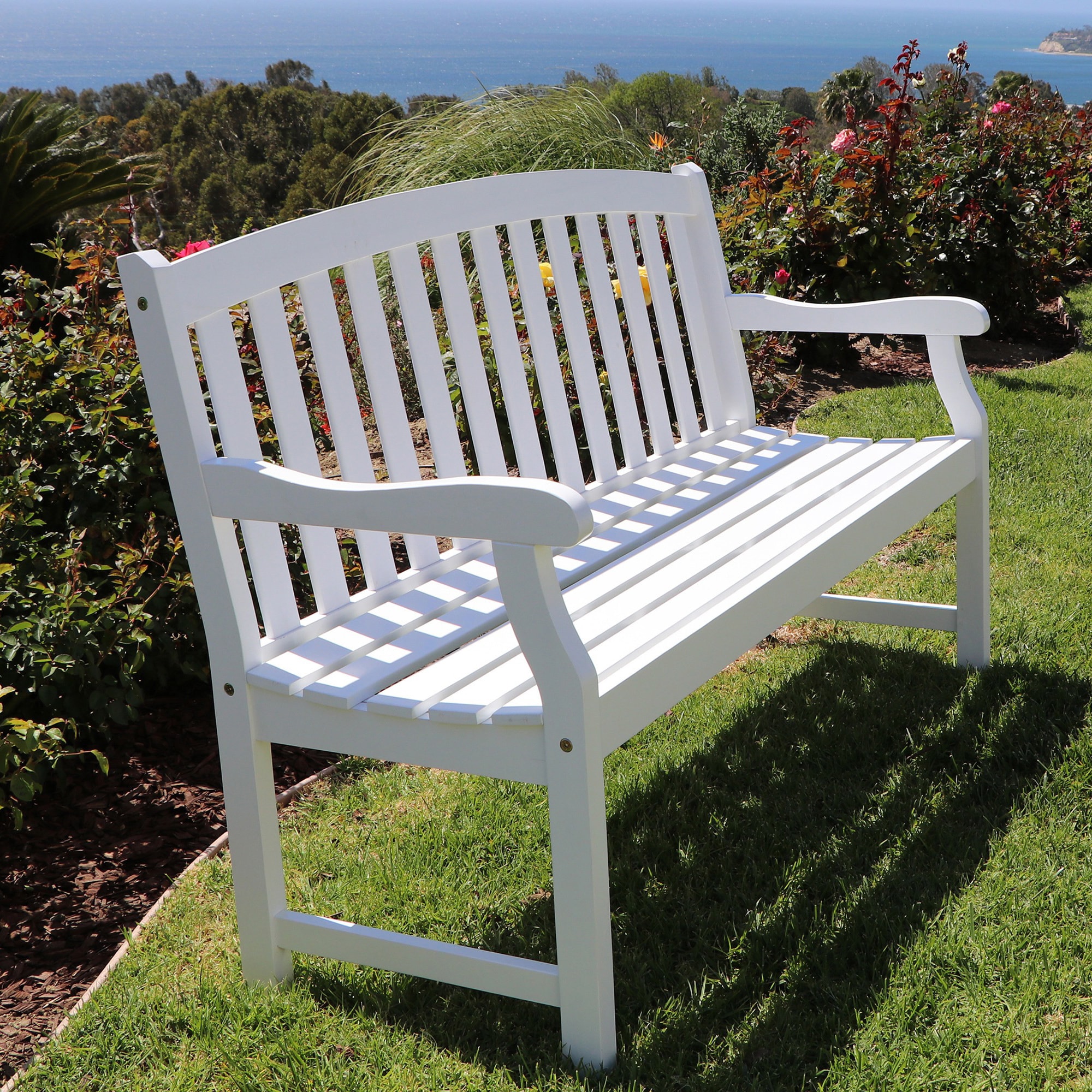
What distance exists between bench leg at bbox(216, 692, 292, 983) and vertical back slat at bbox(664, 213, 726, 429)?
64.6 inches

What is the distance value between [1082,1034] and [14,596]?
7.45 ft

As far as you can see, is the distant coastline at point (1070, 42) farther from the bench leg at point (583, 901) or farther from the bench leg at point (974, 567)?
the bench leg at point (583, 901)

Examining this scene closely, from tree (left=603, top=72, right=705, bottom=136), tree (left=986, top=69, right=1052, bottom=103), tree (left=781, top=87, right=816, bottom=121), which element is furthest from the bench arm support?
tree (left=781, top=87, right=816, bottom=121)

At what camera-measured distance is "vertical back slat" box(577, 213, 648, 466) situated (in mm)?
2559

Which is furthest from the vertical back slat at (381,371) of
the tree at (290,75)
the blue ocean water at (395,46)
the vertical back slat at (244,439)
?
the tree at (290,75)

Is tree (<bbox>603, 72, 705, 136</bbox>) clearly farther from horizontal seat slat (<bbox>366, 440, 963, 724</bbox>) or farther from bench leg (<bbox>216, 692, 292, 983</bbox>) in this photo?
bench leg (<bbox>216, 692, 292, 983</bbox>)

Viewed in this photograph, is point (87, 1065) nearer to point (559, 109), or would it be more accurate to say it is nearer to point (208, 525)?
point (208, 525)

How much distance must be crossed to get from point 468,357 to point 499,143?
410 cm

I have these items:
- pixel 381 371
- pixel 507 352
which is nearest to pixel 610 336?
pixel 507 352

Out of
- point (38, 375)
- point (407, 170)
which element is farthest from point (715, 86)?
point (38, 375)

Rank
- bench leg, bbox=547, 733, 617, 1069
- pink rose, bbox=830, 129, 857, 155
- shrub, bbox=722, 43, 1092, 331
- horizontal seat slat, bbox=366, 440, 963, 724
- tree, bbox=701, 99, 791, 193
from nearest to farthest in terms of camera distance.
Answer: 1. bench leg, bbox=547, 733, 617, 1069
2. horizontal seat slat, bbox=366, 440, 963, 724
3. shrub, bbox=722, 43, 1092, 331
4. pink rose, bbox=830, 129, 857, 155
5. tree, bbox=701, 99, 791, 193

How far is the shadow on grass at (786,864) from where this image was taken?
1701 millimetres

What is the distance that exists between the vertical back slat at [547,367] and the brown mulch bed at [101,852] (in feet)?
3.27

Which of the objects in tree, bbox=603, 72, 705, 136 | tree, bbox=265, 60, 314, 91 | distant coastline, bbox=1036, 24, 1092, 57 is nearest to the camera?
tree, bbox=603, 72, 705, 136
